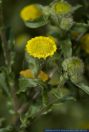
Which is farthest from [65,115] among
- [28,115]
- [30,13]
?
[30,13]

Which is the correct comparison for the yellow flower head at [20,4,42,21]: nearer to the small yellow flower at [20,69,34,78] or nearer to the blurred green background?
the blurred green background

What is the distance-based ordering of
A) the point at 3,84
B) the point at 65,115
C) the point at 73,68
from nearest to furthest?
the point at 73,68 < the point at 3,84 < the point at 65,115

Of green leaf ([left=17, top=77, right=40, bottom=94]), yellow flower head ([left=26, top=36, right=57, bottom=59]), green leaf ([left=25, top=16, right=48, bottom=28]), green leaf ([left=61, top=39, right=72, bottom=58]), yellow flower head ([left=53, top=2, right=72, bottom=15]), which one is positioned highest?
yellow flower head ([left=53, top=2, right=72, bottom=15])

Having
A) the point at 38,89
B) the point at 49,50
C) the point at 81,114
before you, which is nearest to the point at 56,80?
the point at 38,89

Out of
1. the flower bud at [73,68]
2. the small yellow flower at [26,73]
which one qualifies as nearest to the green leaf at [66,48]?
the flower bud at [73,68]

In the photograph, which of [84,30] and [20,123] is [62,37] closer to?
[84,30]

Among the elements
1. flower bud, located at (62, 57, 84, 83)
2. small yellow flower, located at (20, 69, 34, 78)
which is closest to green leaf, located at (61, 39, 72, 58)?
flower bud, located at (62, 57, 84, 83)

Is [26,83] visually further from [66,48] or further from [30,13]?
[30,13]
